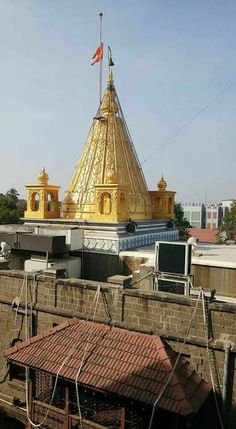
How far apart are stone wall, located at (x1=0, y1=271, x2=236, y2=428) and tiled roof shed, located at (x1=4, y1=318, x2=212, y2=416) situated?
21.2 inches

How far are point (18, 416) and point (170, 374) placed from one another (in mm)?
5421

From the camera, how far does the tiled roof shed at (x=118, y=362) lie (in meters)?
7.08

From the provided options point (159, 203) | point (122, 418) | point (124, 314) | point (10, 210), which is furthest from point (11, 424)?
point (10, 210)

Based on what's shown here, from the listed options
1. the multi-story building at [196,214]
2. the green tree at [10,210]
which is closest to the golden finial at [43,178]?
the green tree at [10,210]

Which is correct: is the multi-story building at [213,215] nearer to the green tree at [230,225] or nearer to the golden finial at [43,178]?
the green tree at [230,225]

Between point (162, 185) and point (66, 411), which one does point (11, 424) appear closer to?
point (66, 411)

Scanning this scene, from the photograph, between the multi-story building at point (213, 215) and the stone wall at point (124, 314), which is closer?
the stone wall at point (124, 314)

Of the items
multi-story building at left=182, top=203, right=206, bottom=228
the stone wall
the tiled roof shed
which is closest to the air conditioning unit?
the stone wall

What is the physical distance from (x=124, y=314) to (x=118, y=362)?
1677 millimetres

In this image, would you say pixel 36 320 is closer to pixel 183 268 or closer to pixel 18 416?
pixel 18 416

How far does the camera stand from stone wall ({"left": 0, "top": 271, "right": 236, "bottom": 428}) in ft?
26.7

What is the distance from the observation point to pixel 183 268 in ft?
32.8

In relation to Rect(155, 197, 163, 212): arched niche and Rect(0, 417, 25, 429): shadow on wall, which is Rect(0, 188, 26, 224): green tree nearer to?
Rect(155, 197, 163, 212): arched niche

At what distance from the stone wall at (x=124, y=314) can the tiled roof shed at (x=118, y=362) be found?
538mm
